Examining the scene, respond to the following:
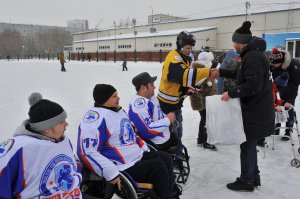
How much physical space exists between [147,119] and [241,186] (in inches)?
51.9

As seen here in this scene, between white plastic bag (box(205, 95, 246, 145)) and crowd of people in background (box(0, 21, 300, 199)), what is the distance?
0.08m

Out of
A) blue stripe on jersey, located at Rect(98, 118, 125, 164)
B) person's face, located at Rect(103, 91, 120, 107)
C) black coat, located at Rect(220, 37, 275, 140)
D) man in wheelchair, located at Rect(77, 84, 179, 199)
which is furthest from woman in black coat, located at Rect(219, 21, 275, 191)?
blue stripe on jersey, located at Rect(98, 118, 125, 164)

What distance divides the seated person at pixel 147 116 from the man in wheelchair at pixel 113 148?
378 mm

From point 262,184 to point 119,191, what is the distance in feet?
6.18

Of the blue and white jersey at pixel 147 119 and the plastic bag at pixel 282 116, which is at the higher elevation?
the blue and white jersey at pixel 147 119

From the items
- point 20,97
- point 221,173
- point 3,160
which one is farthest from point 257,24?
point 3,160

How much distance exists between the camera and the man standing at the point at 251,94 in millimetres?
2879

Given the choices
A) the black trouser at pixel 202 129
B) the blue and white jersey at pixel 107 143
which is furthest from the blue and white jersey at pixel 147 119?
the black trouser at pixel 202 129

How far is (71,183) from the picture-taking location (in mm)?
1845

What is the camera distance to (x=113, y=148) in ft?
8.17

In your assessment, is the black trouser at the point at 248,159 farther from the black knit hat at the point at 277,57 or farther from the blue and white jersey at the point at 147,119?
the black knit hat at the point at 277,57

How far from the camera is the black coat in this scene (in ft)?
9.41

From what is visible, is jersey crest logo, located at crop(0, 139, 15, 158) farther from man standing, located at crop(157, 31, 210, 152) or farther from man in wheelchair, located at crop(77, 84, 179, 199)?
man standing, located at crop(157, 31, 210, 152)

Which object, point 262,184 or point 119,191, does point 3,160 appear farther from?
point 262,184
